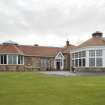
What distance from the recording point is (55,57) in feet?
165

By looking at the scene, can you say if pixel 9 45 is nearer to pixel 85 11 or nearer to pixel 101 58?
pixel 101 58

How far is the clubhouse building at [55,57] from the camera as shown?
3622 cm

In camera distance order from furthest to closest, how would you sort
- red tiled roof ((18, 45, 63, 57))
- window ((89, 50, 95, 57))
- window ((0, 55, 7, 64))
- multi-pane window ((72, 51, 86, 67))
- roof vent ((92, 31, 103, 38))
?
red tiled roof ((18, 45, 63, 57)) → roof vent ((92, 31, 103, 38)) → window ((0, 55, 7, 64)) → multi-pane window ((72, 51, 86, 67)) → window ((89, 50, 95, 57))

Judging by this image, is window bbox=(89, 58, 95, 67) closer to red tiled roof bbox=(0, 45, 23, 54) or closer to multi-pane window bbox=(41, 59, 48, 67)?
red tiled roof bbox=(0, 45, 23, 54)

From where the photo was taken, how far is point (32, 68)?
1884 inches

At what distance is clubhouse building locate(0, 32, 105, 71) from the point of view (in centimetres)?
3622

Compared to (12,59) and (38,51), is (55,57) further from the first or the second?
(12,59)

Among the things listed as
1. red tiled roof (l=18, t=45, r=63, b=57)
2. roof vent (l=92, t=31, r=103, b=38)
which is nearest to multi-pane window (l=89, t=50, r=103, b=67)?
roof vent (l=92, t=31, r=103, b=38)

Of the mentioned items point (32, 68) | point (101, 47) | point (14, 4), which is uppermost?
point (14, 4)

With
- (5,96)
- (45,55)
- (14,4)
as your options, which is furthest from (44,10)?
(45,55)

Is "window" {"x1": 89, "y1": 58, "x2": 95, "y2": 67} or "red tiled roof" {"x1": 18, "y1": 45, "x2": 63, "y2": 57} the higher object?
"red tiled roof" {"x1": 18, "y1": 45, "x2": 63, "y2": 57}

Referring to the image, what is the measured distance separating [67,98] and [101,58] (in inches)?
1008

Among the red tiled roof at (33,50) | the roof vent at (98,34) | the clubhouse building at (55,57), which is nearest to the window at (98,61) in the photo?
the clubhouse building at (55,57)

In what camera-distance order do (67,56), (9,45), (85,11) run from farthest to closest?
(67,56) → (9,45) → (85,11)
